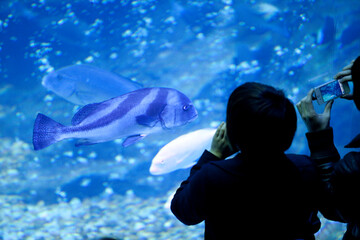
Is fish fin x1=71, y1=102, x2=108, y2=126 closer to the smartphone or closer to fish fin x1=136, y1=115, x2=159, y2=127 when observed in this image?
fish fin x1=136, y1=115, x2=159, y2=127

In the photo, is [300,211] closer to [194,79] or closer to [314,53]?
[194,79]

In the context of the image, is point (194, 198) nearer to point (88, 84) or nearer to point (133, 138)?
point (133, 138)

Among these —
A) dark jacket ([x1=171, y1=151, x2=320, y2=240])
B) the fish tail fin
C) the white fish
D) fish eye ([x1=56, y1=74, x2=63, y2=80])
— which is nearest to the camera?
dark jacket ([x1=171, y1=151, x2=320, y2=240])

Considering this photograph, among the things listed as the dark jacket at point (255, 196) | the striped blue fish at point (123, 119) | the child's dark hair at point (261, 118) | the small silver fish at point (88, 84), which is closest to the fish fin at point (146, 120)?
the striped blue fish at point (123, 119)

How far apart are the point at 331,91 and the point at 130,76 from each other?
8366mm

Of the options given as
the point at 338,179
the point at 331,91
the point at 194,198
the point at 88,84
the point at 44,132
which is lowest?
the point at 338,179

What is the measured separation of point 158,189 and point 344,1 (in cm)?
941

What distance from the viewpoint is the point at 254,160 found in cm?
112

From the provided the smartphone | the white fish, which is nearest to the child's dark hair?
the smartphone

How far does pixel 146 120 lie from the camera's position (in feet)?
7.73

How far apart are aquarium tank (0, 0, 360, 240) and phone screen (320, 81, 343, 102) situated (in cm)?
338

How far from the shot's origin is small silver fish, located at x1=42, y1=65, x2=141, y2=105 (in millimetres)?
4191

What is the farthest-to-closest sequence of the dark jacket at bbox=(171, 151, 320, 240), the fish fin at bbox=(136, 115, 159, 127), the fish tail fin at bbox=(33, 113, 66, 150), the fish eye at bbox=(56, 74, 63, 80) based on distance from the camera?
the fish eye at bbox=(56, 74, 63, 80)
the fish fin at bbox=(136, 115, 159, 127)
the fish tail fin at bbox=(33, 113, 66, 150)
the dark jacket at bbox=(171, 151, 320, 240)

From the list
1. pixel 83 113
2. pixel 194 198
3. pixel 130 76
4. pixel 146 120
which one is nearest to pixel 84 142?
pixel 83 113
